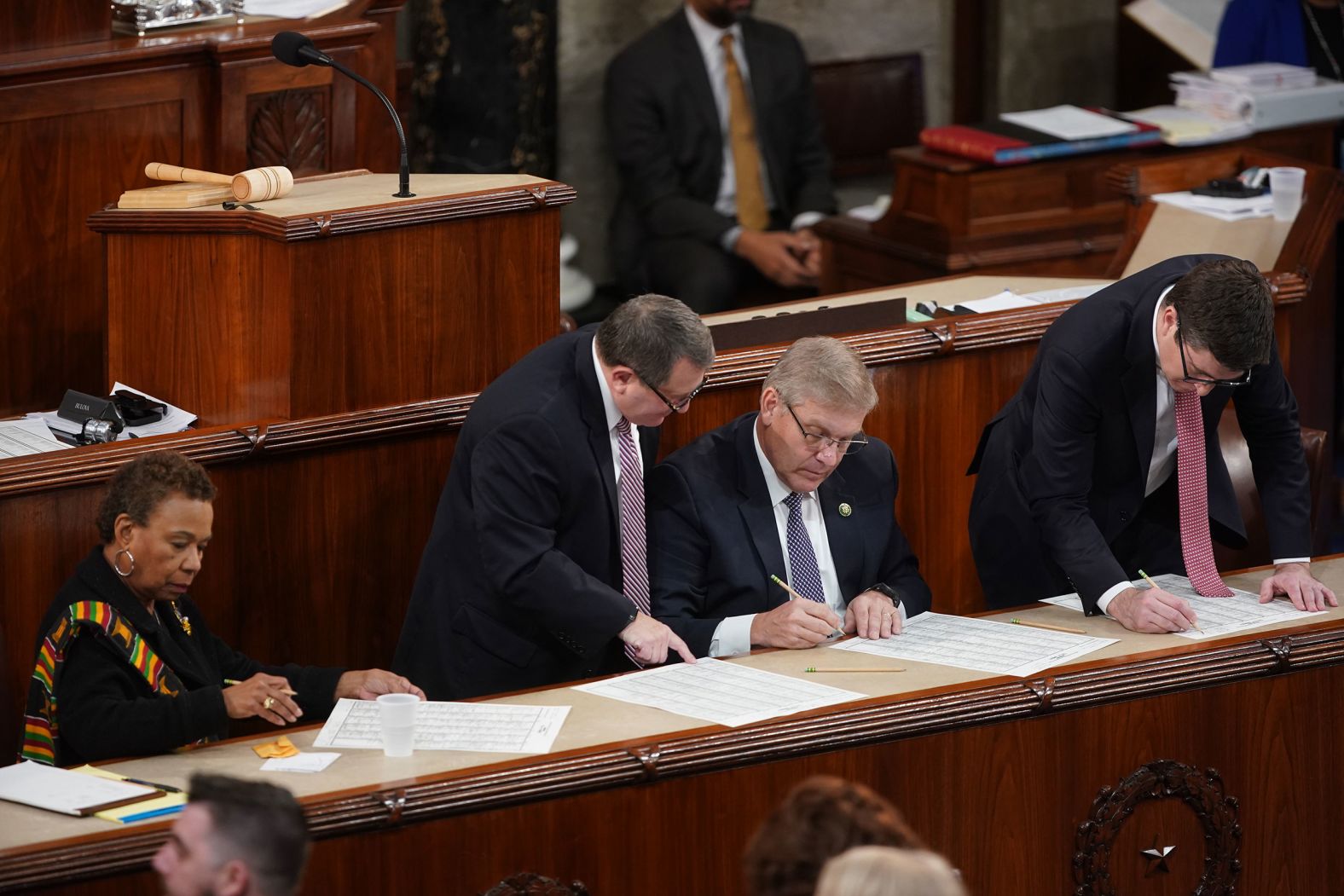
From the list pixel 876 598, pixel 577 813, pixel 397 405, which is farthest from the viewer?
pixel 397 405

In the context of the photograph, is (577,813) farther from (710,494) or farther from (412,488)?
(412,488)

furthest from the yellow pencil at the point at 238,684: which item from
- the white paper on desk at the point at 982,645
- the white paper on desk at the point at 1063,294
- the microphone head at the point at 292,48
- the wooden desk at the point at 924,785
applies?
the white paper on desk at the point at 1063,294

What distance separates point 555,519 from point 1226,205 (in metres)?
2.65

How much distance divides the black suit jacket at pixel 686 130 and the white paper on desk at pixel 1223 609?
3287mm

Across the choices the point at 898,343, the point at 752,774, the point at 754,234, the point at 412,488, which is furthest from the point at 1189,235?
the point at 752,774

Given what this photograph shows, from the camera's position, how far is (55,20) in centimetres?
480

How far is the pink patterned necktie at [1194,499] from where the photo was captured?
392 centimetres

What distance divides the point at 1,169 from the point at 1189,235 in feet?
10.1

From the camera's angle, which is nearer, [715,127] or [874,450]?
[874,450]

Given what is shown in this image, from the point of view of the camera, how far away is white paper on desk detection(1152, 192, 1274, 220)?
551 cm

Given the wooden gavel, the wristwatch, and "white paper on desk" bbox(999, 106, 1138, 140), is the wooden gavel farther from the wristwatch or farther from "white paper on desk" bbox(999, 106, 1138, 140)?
"white paper on desk" bbox(999, 106, 1138, 140)

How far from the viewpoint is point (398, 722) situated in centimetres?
313

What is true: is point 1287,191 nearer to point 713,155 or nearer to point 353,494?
point 713,155

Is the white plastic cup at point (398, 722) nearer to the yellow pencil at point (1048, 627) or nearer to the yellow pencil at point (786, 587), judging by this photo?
the yellow pencil at point (786, 587)
